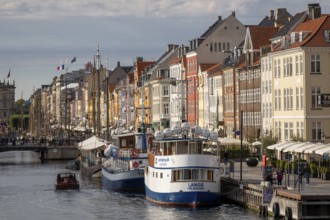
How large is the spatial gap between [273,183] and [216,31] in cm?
7229

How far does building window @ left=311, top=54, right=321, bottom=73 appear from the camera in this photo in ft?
309

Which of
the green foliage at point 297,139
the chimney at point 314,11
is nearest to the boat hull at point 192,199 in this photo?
the green foliage at point 297,139

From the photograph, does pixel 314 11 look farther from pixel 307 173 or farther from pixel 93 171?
pixel 307 173

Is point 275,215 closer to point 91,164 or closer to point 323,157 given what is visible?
point 323,157

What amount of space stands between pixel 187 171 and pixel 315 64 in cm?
2458

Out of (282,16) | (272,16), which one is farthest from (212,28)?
(282,16)

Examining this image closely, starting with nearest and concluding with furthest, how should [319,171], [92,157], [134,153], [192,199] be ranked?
1. [192,199]
2. [319,171]
3. [134,153]
4. [92,157]

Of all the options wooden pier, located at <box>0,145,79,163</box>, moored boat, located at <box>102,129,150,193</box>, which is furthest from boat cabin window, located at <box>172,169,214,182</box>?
wooden pier, located at <box>0,145,79,163</box>

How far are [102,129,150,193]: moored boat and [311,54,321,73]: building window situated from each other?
14.6 metres

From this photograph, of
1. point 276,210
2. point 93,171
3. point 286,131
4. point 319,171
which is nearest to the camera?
point 276,210

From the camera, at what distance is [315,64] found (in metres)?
94.4

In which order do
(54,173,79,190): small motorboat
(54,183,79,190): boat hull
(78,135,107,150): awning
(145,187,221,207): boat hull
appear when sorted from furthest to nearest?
(78,135,107,150): awning → (54,173,79,190): small motorboat → (54,183,79,190): boat hull → (145,187,221,207): boat hull

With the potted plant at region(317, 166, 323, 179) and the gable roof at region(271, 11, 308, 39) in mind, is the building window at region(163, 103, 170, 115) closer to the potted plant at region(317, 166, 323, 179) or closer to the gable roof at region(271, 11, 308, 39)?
the gable roof at region(271, 11, 308, 39)

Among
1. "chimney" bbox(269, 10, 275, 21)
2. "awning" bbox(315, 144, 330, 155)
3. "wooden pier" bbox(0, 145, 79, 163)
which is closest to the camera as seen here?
"awning" bbox(315, 144, 330, 155)
